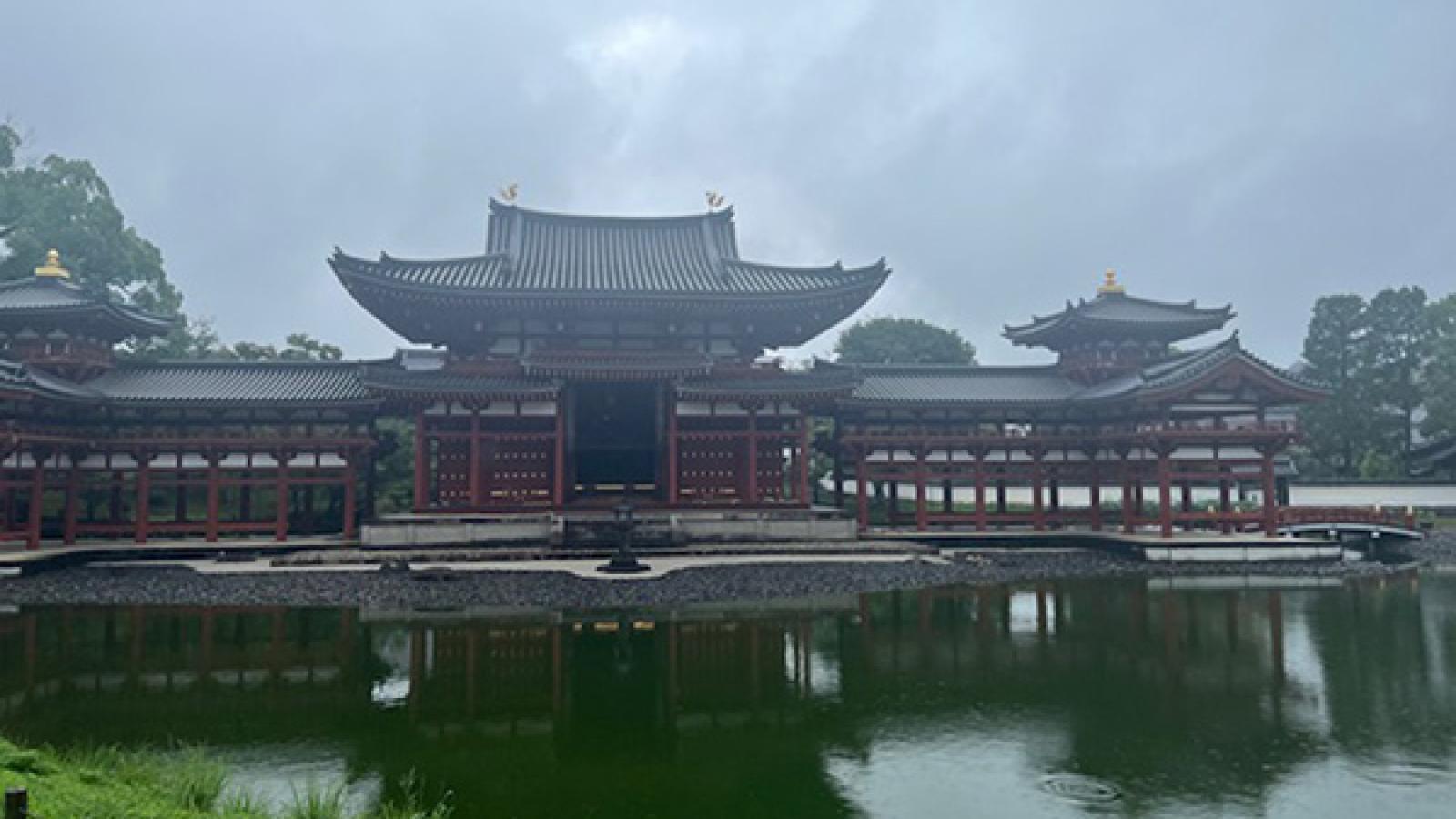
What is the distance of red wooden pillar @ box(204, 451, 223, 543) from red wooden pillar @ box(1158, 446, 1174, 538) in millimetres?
28503

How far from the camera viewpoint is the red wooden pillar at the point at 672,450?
2484 cm

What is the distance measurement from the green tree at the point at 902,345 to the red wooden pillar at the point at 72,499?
5042cm

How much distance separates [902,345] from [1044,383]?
35.6m

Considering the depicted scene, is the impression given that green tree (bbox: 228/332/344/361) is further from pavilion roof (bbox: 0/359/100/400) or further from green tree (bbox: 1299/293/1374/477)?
green tree (bbox: 1299/293/1374/477)

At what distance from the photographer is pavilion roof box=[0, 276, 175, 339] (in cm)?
2381

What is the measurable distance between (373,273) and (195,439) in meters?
7.17

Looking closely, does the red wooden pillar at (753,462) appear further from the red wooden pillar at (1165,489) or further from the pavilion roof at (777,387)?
the red wooden pillar at (1165,489)

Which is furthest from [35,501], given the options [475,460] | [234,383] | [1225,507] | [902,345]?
[902,345]

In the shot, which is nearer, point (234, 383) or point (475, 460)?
point (475, 460)

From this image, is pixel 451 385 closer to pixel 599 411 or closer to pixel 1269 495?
pixel 599 411

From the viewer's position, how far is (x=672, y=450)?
82.0 ft

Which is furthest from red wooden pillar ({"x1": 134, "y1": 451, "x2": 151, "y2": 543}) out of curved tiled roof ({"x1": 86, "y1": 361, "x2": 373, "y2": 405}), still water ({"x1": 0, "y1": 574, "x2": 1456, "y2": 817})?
still water ({"x1": 0, "y1": 574, "x2": 1456, "y2": 817})

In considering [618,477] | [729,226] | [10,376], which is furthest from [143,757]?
[729,226]

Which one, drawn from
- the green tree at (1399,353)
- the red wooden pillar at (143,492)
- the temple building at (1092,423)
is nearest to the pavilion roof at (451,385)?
the red wooden pillar at (143,492)
